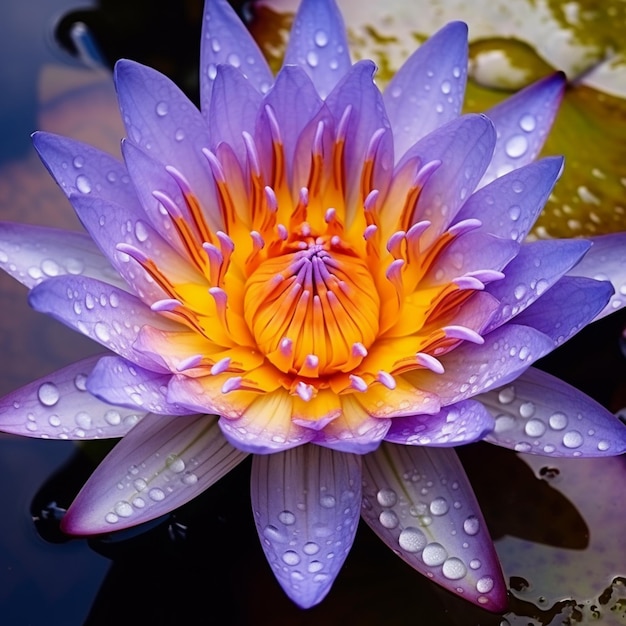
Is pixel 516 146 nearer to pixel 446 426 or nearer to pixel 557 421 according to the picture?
pixel 557 421

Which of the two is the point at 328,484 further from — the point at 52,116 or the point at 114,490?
the point at 52,116

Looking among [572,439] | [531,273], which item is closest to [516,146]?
[531,273]

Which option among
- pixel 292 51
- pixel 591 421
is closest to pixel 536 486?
pixel 591 421

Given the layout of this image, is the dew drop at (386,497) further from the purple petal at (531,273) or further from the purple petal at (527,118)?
the purple petal at (527,118)

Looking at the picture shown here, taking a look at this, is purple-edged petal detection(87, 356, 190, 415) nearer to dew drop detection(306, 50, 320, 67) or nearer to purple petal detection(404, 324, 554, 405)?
purple petal detection(404, 324, 554, 405)

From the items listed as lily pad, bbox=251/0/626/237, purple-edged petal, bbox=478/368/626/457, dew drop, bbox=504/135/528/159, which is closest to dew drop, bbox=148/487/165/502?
purple-edged petal, bbox=478/368/626/457

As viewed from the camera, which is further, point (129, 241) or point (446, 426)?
point (129, 241)

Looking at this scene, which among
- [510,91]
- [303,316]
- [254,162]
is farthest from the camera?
[510,91]
